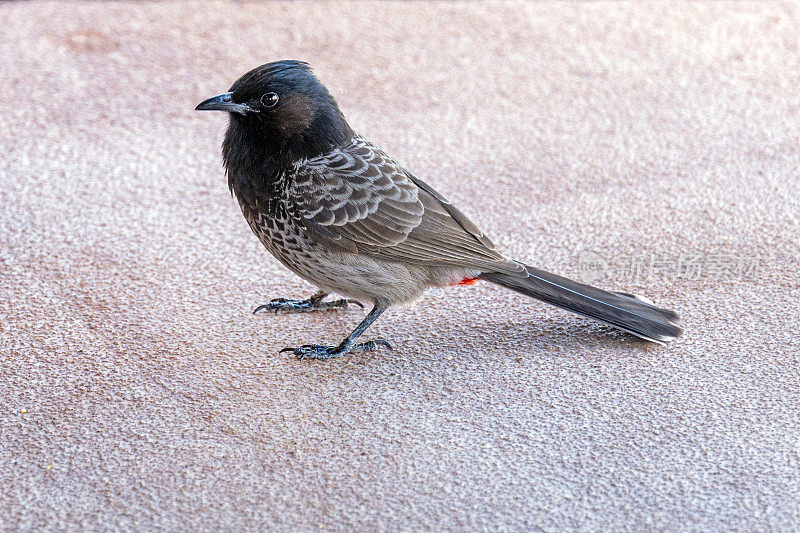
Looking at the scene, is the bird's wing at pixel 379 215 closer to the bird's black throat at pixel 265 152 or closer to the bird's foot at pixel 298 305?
the bird's black throat at pixel 265 152

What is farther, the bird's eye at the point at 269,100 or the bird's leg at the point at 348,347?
the bird's leg at the point at 348,347

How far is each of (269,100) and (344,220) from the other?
559mm

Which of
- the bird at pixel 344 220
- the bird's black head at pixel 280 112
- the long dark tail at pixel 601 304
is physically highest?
the bird's black head at pixel 280 112

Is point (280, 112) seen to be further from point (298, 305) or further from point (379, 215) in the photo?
point (298, 305)

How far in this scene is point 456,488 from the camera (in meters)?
2.83

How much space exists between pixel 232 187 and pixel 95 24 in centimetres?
368

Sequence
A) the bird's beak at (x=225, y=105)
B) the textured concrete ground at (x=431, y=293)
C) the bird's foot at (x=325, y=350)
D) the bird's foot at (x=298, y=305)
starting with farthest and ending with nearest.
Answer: the bird's foot at (x=298, y=305)
the bird's foot at (x=325, y=350)
the bird's beak at (x=225, y=105)
the textured concrete ground at (x=431, y=293)

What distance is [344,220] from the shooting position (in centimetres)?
350

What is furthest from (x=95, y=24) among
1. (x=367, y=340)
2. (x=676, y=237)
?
(x=676, y=237)

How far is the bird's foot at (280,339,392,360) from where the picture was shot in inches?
141

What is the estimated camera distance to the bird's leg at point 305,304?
392 cm

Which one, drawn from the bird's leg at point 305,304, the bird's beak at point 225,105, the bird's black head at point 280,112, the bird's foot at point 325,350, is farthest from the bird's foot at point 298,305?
the bird's beak at point 225,105

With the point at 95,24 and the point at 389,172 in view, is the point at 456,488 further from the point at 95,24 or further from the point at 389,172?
the point at 95,24

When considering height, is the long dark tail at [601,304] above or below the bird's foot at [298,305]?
above
